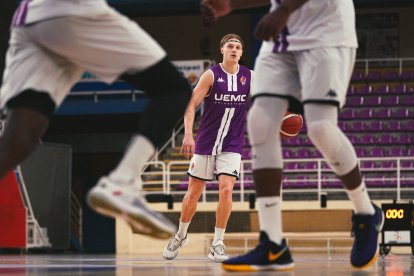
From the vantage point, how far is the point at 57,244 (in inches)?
724

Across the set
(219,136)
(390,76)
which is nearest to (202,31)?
(390,76)

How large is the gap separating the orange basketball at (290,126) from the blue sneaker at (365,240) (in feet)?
8.11

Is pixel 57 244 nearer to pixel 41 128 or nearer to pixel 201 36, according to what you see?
pixel 201 36

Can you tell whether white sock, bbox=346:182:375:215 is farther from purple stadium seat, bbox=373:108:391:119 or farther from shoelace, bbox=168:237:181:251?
purple stadium seat, bbox=373:108:391:119

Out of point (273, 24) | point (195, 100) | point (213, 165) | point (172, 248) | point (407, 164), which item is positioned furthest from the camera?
point (407, 164)

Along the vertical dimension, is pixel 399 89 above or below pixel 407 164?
above

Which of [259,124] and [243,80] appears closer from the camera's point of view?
[259,124]

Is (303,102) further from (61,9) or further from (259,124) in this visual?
(61,9)

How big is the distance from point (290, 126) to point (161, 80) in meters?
3.41

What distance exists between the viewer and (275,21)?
14.5ft

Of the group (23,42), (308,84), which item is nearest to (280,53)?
(308,84)

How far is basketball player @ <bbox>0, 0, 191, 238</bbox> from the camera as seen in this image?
4016mm

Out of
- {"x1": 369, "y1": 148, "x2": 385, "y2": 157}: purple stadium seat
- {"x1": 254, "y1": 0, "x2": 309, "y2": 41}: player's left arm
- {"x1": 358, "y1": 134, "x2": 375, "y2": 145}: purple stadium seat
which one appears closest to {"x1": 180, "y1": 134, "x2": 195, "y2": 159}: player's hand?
{"x1": 254, "y1": 0, "x2": 309, "y2": 41}: player's left arm

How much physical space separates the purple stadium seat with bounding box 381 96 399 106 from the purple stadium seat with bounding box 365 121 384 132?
706mm
